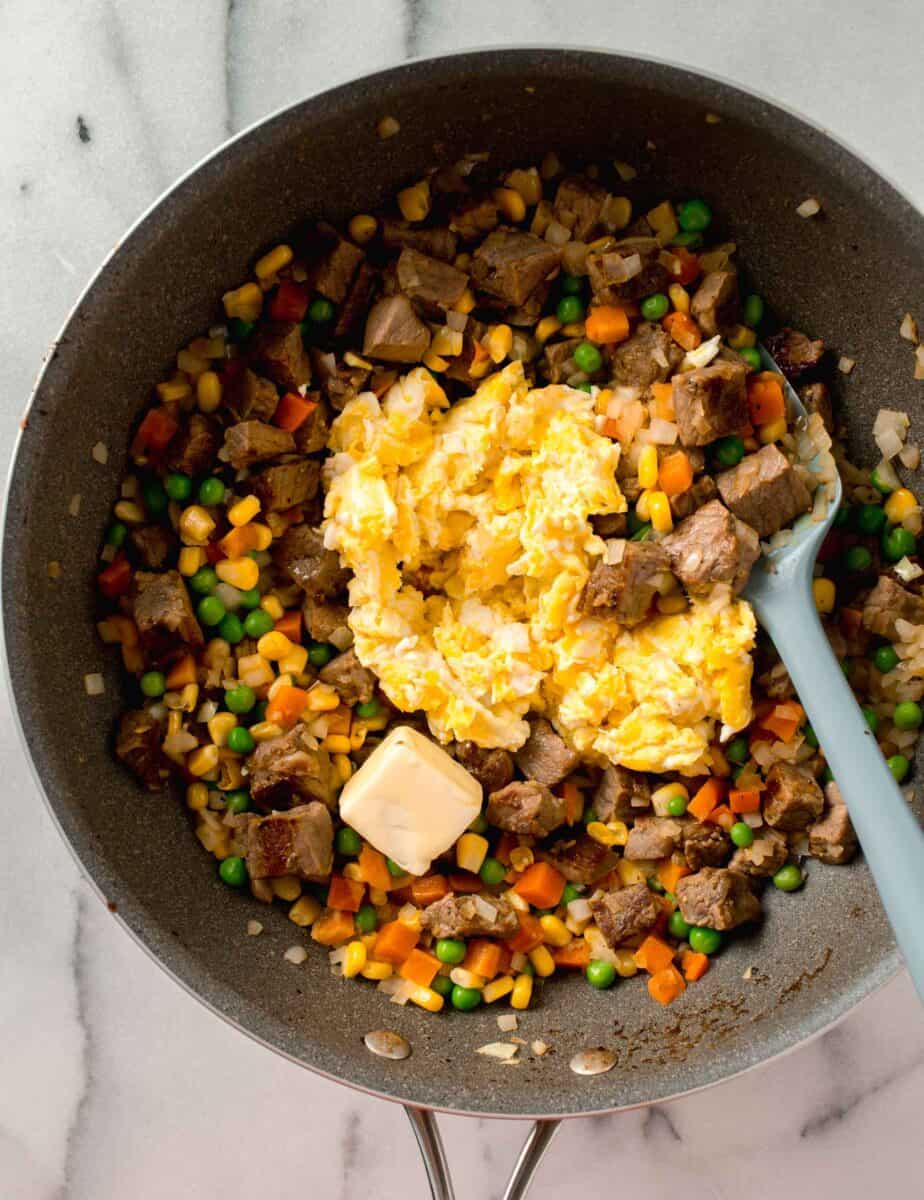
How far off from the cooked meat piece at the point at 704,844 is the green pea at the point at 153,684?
1.50m

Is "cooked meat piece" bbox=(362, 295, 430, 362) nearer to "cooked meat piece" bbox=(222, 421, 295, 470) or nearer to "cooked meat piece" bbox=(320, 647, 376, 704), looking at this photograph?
"cooked meat piece" bbox=(222, 421, 295, 470)

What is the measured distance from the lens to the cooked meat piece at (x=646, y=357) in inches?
123

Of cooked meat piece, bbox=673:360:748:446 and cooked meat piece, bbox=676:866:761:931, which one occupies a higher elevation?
cooked meat piece, bbox=673:360:748:446

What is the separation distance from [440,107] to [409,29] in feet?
1.50

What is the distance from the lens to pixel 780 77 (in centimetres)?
320

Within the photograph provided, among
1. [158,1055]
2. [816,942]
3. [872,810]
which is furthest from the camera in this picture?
[158,1055]

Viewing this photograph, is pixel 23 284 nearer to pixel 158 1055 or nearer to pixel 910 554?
pixel 158 1055

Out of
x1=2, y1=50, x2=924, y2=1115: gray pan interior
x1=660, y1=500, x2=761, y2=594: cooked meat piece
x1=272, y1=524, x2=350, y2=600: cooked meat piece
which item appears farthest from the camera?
x1=272, y1=524, x2=350, y2=600: cooked meat piece

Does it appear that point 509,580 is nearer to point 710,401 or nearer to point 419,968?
point 710,401

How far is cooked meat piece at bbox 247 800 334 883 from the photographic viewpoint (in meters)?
3.09

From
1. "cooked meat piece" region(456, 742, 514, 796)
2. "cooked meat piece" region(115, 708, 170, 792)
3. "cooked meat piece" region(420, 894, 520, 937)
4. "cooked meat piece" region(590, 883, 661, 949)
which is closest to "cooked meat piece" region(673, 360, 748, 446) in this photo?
"cooked meat piece" region(456, 742, 514, 796)

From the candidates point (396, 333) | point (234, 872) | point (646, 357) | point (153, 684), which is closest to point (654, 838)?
point (234, 872)

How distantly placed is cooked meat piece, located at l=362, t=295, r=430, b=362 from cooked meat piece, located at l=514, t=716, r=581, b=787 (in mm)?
1082

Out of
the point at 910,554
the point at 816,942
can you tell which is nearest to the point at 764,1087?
the point at 816,942
